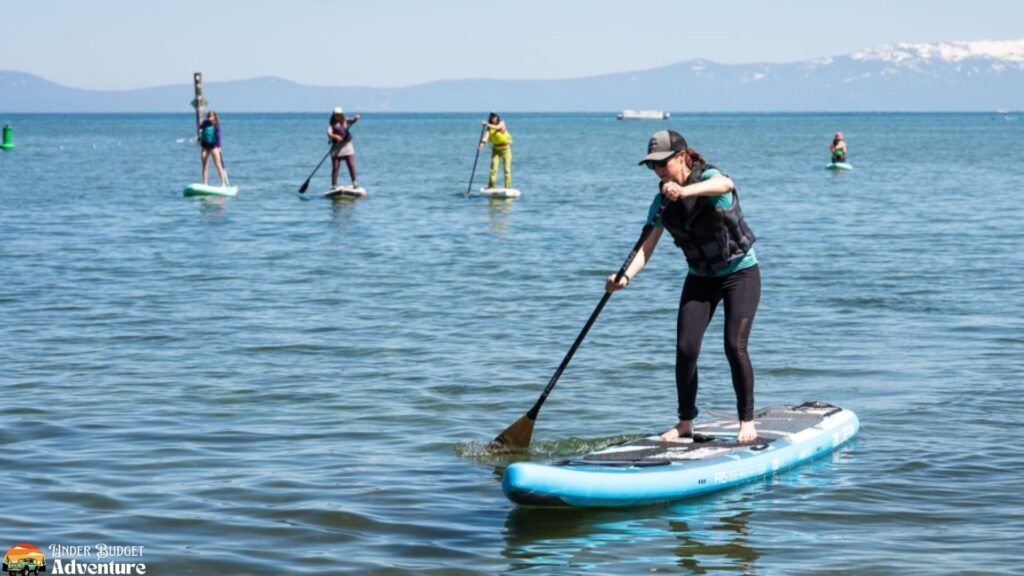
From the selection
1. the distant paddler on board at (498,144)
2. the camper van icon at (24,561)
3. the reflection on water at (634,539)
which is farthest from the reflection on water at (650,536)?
the distant paddler on board at (498,144)

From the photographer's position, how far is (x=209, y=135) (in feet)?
96.6

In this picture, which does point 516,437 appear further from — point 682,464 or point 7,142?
point 7,142

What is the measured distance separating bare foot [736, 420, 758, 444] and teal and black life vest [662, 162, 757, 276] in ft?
3.34

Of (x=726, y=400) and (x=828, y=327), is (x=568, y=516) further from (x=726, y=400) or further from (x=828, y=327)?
(x=828, y=327)

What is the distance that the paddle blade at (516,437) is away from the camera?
917cm

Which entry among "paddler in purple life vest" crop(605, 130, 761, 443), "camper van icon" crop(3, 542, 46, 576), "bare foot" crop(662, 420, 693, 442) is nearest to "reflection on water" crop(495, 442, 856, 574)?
"bare foot" crop(662, 420, 693, 442)

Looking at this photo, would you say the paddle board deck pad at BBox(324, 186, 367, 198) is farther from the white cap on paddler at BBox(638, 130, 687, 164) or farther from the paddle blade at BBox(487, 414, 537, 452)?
the white cap on paddler at BBox(638, 130, 687, 164)

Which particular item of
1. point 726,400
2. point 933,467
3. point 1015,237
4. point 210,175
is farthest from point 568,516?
point 210,175

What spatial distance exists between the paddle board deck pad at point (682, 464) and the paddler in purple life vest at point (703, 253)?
240 mm

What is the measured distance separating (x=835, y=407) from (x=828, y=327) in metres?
4.47

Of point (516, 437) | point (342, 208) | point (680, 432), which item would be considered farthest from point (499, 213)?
point (680, 432)

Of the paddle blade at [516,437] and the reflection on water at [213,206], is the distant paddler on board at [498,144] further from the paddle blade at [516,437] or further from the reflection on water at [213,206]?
the paddle blade at [516,437]

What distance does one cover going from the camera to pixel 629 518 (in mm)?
7910

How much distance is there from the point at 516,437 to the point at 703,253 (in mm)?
1815
